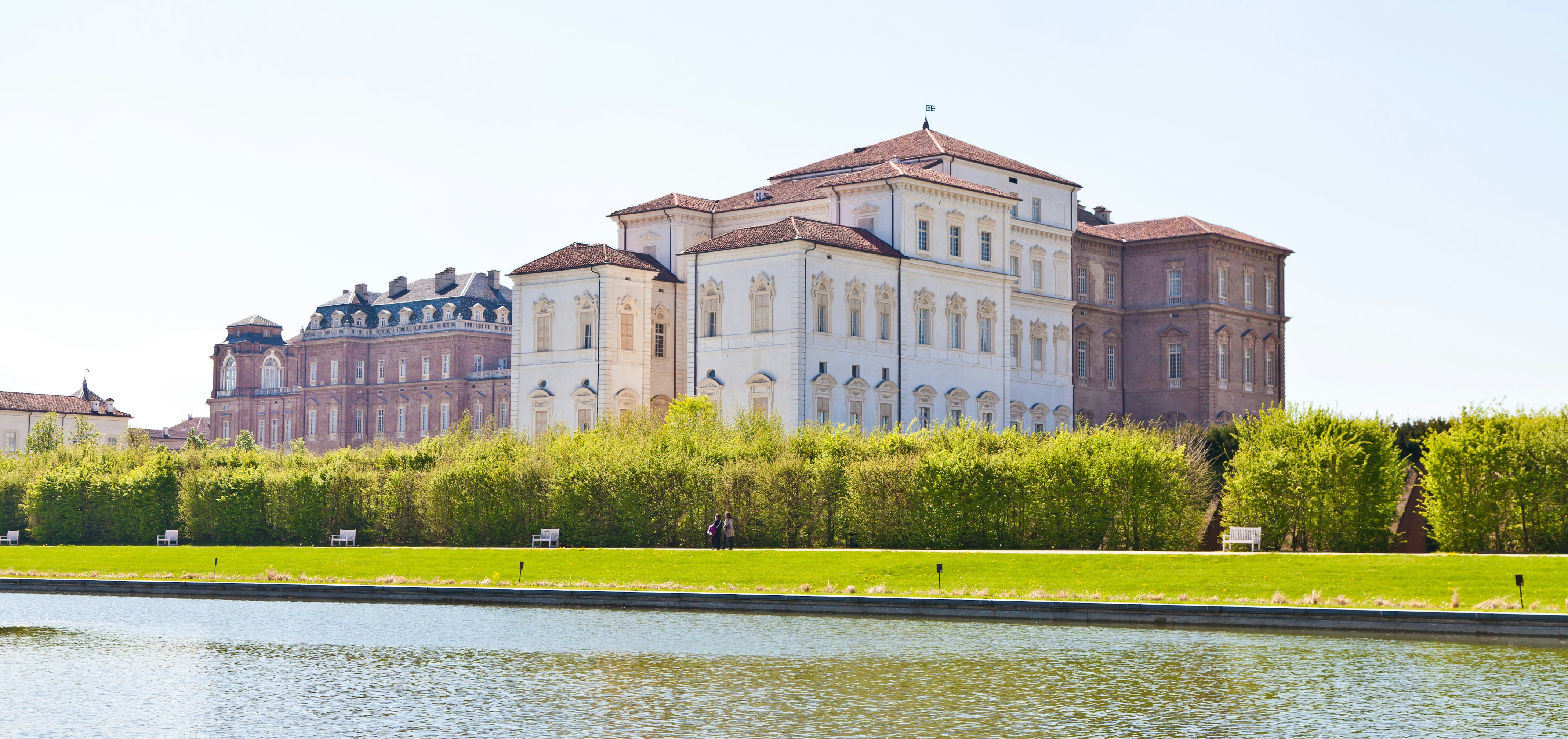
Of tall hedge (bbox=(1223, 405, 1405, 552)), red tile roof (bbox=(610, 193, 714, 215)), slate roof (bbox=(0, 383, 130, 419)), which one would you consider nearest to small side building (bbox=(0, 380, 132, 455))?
slate roof (bbox=(0, 383, 130, 419))

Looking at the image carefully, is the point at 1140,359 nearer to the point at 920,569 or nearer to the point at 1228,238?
the point at 1228,238

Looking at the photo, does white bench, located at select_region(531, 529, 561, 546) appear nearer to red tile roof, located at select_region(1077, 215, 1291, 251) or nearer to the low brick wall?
the low brick wall

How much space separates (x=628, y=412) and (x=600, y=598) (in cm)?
2842

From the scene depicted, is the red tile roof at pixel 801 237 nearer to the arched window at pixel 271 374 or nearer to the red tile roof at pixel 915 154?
the red tile roof at pixel 915 154

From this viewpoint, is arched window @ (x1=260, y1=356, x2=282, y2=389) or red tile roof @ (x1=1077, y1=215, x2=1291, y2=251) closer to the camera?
red tile roof @ (x1=1077, y1=215, x2=1291, y2=251)

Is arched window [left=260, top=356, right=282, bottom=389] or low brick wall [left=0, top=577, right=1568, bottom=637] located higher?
arched window [left=260, top=356, right=282, bottom=389]

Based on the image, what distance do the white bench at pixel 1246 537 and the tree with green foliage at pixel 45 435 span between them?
212 feet

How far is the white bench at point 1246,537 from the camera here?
39.5 m

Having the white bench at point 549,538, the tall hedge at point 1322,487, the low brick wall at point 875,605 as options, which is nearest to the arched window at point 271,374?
the white bench at point 549,538

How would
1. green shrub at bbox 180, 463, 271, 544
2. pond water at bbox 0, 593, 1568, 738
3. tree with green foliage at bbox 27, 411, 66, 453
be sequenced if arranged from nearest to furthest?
pond water at bbox 0, 593, 1568, 738 → green shrub at bbox 180, 463, 271, 544 → tree with green foliage at bbox 27, 411, 66, 453

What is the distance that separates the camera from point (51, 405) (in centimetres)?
14138

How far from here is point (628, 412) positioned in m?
61.1

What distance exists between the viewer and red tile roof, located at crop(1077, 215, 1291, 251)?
3666 inches

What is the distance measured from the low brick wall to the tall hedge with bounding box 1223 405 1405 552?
12297 millimetres
